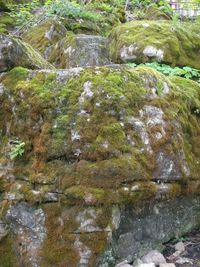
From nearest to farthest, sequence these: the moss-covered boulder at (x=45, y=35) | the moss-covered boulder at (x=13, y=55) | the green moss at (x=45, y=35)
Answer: the moss-covered boulder at (x=13, y=55)
the moss-covered boulder at (x=45, y=35)
the green moss at (x=45, y=35)

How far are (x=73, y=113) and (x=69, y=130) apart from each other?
0.19m

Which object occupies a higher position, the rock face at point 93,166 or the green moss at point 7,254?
the rock face at point 93,166

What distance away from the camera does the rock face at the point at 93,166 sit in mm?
3346

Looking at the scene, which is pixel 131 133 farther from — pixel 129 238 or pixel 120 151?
pixel 129 238

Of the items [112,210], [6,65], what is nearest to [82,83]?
[6,65]

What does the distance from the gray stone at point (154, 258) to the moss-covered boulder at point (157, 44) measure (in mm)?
4368

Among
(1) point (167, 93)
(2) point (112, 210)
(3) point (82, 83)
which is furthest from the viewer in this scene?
(1) point (167, 93)

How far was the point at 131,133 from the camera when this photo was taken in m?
3.58

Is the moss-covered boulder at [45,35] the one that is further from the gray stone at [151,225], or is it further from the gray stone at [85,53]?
the gray stone at [151,225]

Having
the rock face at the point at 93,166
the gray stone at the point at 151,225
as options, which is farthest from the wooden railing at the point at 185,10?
the gray stone at the point at 151,225

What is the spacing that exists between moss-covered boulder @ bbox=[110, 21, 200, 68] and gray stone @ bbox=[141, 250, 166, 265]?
4.37 m

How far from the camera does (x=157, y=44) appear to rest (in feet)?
23.3

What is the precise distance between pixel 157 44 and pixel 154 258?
15.4ft

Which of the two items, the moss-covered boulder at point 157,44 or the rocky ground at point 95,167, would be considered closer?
the rocky ground at point 95,167
